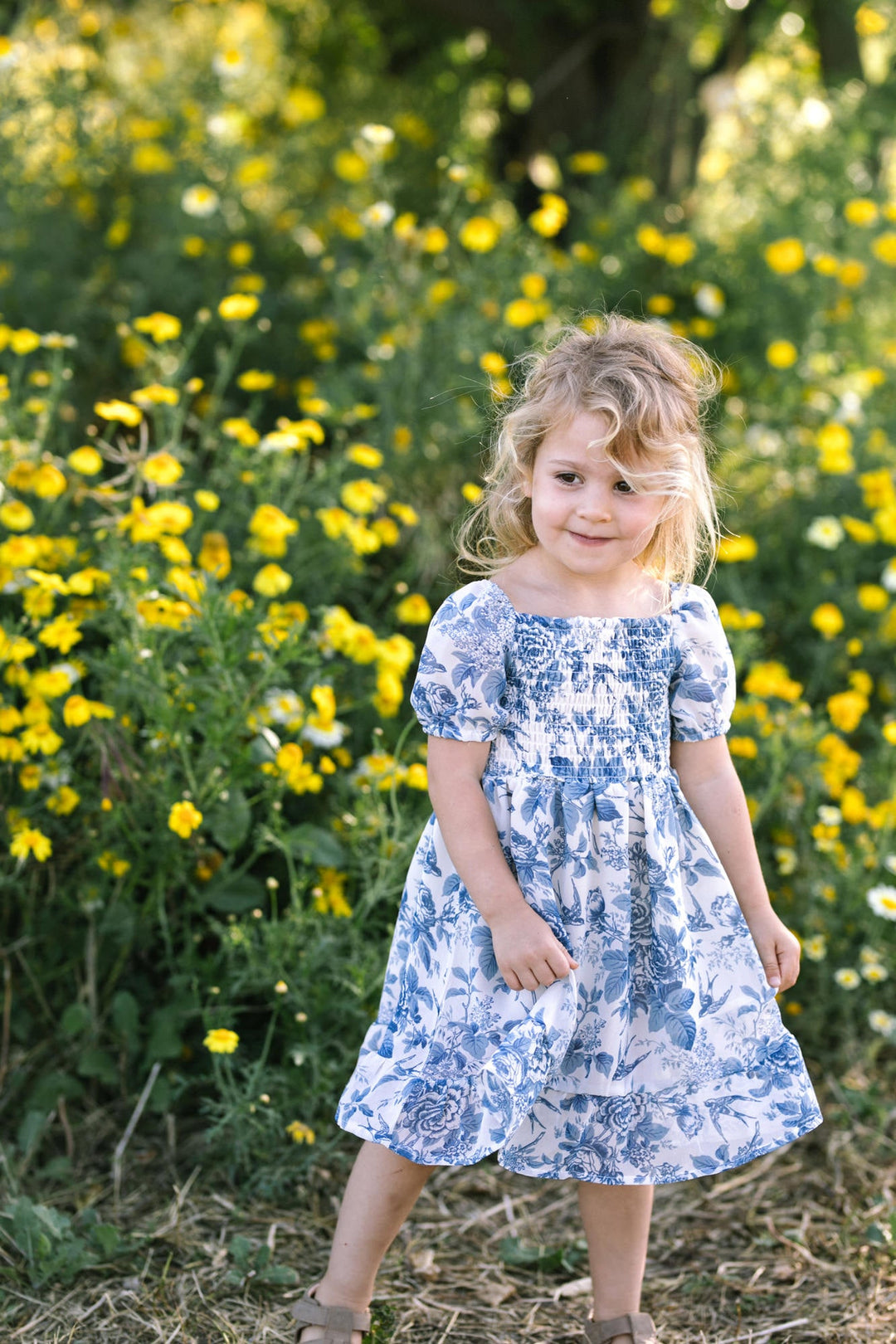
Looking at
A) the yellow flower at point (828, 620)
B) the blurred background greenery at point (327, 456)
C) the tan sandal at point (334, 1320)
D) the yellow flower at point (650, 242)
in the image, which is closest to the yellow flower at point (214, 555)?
the blurred background greenery at point (327, 456)

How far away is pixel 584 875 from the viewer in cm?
145

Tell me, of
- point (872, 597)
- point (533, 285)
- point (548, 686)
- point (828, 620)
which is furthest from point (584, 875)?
point (533, 285)

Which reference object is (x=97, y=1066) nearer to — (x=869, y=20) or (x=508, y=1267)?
(x=508, y=1267)

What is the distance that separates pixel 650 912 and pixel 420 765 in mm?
594

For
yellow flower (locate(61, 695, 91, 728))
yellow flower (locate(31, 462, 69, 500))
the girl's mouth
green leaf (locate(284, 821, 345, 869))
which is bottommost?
green leaf (locate(284, 821, 345, 869))

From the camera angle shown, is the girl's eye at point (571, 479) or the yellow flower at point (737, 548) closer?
the girl's eye at point (571, 479)

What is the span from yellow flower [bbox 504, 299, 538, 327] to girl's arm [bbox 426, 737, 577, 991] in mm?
1710

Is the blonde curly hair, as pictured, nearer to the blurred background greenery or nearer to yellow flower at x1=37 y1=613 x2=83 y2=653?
the blurred background greenery

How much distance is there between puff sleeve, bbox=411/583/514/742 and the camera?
4.74 ft

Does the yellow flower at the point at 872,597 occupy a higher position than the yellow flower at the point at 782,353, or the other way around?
the yellow flower at the point at 782,353

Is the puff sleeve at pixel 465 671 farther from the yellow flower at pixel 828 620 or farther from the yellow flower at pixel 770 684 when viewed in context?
the yellow flower at pixel 828 620

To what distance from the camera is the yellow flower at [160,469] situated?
208cm

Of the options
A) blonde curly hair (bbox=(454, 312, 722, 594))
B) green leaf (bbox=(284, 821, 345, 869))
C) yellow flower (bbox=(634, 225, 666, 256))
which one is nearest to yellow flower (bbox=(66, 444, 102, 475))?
green leaf (bbox=(284, 821, 345, 869))

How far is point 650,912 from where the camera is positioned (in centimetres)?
148
